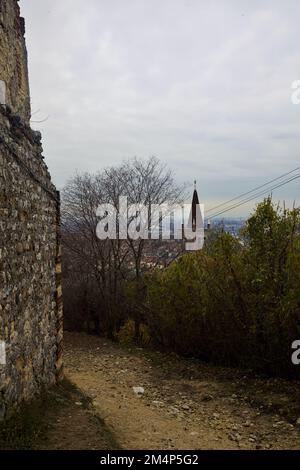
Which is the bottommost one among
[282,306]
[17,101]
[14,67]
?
[282,306]

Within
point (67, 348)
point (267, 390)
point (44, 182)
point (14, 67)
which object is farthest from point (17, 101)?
point (67, 348)

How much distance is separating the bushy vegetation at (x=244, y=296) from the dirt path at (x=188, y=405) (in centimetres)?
54

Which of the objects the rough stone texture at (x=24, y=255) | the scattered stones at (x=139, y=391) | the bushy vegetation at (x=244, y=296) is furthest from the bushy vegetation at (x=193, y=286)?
the rough stone texture at (x=24, y=255)

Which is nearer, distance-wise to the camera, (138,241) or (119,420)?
(119,420)

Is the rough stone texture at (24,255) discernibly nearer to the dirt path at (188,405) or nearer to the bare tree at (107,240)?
the dirt path at (188,405)

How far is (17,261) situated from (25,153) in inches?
52.7

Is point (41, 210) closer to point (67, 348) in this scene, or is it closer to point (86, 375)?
point (86, 375)

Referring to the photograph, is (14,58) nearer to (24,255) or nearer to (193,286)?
(24,255)

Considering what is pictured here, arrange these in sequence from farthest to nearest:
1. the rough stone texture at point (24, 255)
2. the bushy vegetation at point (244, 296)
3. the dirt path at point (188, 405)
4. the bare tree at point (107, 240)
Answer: the bare tree at point (107, 240)
the bushy vegetation at point (244, 296)
the dirt path at point (188, 405)
the rough stone texture at point (24, 255)

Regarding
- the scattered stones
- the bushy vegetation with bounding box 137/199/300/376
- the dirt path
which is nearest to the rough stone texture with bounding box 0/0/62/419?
the dirt path

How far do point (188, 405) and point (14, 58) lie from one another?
644 cm

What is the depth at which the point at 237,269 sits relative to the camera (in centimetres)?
877

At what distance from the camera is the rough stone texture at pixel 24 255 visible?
4.01 meters

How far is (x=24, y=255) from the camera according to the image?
4664 mm
